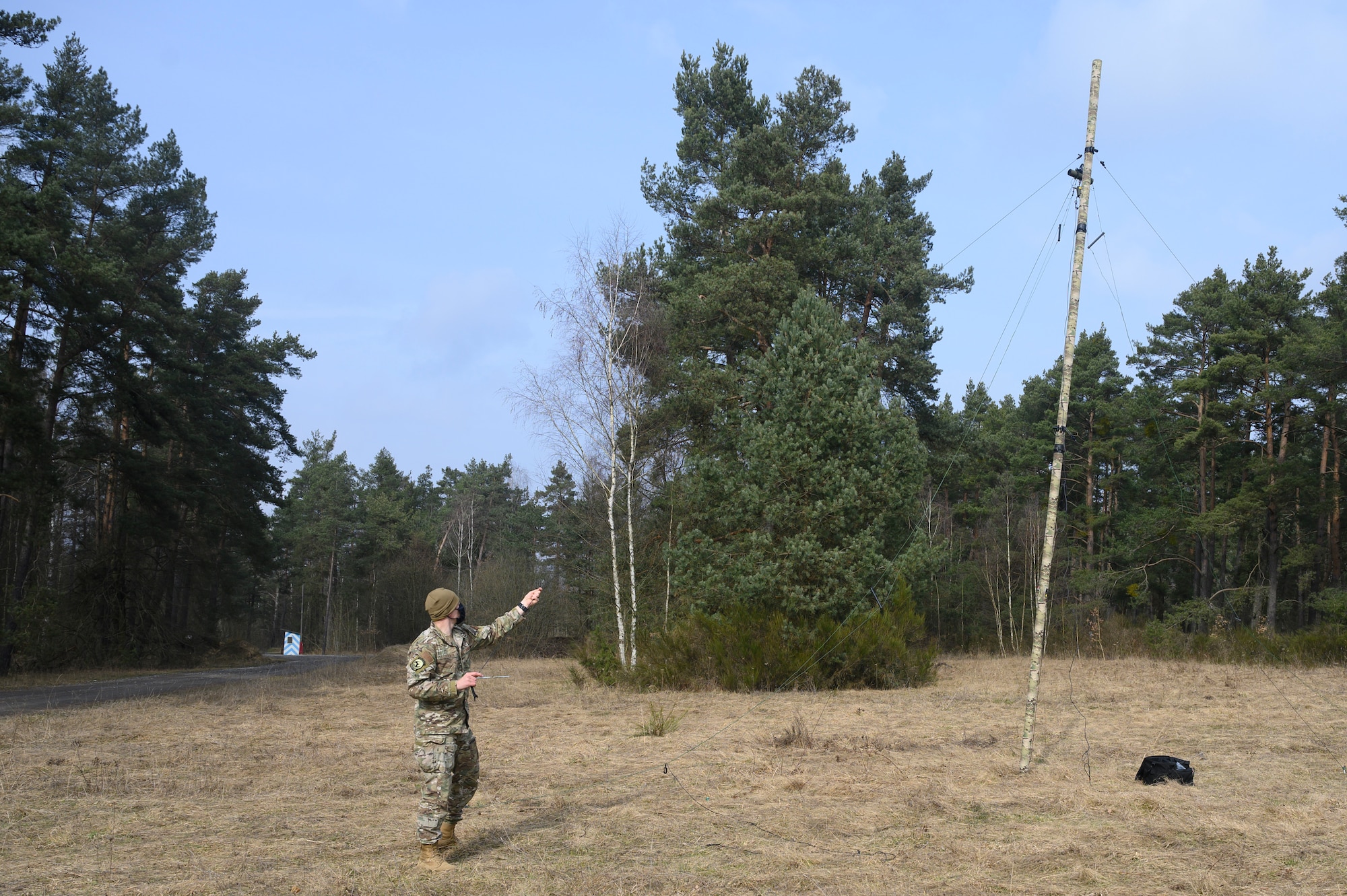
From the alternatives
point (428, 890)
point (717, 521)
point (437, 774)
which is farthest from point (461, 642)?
point (717, 521)

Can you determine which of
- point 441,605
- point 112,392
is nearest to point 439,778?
point 441,605

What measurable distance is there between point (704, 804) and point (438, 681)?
3208mm

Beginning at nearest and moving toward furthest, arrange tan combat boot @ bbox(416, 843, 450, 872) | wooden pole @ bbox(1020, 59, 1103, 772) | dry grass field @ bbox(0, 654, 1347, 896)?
dry grass field @ bbox(0, 654, 1347, 896) < tan combat boot @ bbox(416, 843, 450, 872) < wooden pole @ bbox(1020, 59, 1103, 772)

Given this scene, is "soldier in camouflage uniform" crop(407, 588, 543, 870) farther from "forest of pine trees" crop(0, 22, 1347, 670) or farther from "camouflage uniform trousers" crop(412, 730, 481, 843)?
"forest of pine trees" crop(0, 22, 1347, 670)

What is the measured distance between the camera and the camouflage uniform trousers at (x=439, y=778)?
6.26 meters

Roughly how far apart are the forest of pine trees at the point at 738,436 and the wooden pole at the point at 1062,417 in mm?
4623

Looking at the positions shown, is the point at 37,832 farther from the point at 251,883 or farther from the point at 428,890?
the point at 428,890

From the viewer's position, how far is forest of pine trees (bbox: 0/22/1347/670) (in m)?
20.4

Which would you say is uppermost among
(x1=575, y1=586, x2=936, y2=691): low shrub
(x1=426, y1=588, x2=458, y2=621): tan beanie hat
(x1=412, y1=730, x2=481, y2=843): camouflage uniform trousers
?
(x1=426, y1=588, x2=458, y2=621): tan beanie hat

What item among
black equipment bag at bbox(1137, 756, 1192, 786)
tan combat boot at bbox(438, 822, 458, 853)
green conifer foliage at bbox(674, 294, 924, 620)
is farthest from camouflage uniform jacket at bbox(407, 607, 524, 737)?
green conifer foliage at bbox(674, 294, 924, 620)

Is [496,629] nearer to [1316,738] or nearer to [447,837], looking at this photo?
[447,837]

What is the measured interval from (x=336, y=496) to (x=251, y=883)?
70272mm

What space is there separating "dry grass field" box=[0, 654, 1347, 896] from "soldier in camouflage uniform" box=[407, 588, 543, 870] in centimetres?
27

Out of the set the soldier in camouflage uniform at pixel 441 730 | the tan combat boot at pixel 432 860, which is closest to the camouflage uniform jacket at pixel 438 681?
the soldier in camouflage uniform at pixel 441 730
